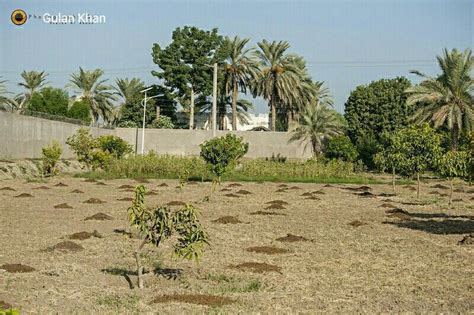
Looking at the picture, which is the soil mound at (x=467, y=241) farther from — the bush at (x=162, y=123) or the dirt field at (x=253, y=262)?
the bush at (x=162, y=123)

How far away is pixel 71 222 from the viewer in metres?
19.8

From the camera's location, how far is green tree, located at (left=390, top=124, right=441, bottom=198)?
3014 centimetres

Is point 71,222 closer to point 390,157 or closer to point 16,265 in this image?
point 16,265

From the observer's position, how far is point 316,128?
65688 millimetres

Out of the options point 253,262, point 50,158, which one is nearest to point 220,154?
point 50,158

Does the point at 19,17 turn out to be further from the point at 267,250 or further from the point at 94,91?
the point at 94,91

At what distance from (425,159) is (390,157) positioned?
5.90 feet

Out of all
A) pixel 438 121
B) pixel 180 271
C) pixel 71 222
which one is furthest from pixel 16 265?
pixel 438 121

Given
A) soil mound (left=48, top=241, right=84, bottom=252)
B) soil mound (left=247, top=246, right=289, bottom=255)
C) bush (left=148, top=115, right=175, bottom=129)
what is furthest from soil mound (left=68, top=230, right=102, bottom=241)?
bush (left=148, top=115, right=175, bottom=129)

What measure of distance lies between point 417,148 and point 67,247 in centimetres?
1934

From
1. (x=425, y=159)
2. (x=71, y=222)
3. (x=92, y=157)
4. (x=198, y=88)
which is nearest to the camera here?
(x=71, y=222)

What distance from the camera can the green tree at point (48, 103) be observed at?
7931 cm

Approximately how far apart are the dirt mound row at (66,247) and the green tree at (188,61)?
207ft

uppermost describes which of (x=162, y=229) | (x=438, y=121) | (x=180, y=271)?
(x=438, y=121)
